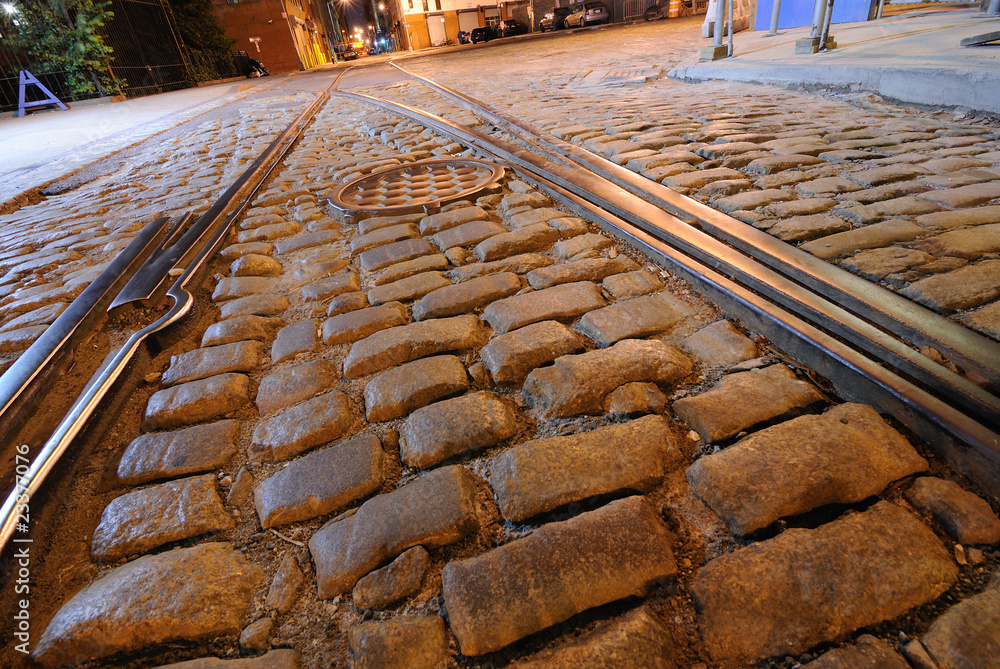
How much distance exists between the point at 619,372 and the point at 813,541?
23.4 inches

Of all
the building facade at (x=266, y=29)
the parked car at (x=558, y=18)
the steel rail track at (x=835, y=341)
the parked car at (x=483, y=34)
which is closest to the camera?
the steel rail track at (x=835, y=341)

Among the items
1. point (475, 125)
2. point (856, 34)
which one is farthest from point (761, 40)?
point (475, 125)

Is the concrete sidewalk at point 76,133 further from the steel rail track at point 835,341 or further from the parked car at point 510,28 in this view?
the parked car at point 510,28

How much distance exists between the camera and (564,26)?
29531 mm

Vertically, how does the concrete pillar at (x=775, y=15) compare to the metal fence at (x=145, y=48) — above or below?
below

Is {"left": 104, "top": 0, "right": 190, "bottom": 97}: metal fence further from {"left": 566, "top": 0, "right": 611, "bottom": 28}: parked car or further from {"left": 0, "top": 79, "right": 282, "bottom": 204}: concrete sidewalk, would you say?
{"left": 566, "top": 0, "right": 611, "bottom": 28}: parked car

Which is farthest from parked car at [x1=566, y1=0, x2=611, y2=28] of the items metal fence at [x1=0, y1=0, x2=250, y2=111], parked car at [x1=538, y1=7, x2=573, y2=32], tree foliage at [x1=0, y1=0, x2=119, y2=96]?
tree foliage at [x1=0, y1=0, x2=119, y2=96]

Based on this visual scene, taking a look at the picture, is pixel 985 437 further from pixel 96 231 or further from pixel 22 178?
pixel 22 178

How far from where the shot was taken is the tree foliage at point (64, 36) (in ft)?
38.6

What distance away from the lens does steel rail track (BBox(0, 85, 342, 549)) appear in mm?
1227

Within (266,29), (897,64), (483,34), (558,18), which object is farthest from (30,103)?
(558,18)

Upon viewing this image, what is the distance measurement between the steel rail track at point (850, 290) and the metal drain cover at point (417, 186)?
1048mm

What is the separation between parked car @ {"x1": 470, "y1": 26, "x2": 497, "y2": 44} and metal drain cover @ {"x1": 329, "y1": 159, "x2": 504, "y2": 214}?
31196 mm

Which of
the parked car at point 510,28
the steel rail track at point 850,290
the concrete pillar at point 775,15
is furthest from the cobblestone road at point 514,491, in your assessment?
the parked car at point 510,28
